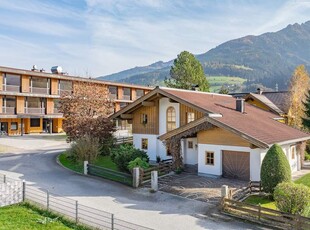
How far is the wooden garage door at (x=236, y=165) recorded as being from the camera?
19406 millimetres

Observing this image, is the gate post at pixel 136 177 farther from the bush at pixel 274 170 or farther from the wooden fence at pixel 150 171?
the bush at pixel 274 170

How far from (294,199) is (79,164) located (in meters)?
17.3

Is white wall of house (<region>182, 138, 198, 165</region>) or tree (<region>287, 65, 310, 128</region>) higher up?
tree (<region>287, 65, 310, 128</region>)

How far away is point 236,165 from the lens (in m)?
19.9

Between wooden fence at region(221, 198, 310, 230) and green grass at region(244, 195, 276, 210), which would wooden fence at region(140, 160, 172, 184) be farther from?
green grass at region(244, 195, 276, 210)

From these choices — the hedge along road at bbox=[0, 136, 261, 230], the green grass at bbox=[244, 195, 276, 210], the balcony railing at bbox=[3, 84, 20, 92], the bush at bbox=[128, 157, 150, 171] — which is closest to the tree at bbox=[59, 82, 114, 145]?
the hedge along road at bbox=[0, 136, 261, 230]

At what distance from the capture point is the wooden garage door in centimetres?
1941

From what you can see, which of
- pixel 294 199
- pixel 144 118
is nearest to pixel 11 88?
pixel 144 118

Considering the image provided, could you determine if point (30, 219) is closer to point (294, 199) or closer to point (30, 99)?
point (294, 199)

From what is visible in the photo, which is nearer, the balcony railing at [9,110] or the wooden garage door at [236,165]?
the wooden garage door at [236,165]

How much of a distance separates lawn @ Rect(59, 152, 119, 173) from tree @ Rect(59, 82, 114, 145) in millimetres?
1864

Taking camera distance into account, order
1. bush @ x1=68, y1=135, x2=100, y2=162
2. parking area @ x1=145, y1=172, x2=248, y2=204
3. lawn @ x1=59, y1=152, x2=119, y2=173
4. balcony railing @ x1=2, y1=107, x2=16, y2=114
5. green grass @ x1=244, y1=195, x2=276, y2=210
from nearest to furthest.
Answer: green grass @ x1=244, y1=195, x2=276, y2=210, parking area @ x1=145, y1=172, x2=248, y2=204, lawn @ x1=59, y1=152, x2=119, y2=173, bush @ x1=68, y1=135, x2=100, y2=162, balcony railing @ x1=2, y1=107, x2=16, y2=114

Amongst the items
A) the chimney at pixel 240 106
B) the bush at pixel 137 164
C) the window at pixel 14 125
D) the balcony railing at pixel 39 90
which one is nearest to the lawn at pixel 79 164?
the bush at pixel 137 164

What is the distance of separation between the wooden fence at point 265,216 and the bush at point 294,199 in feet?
1.71
